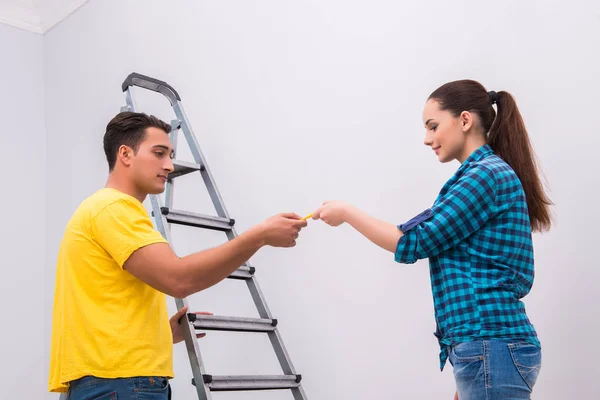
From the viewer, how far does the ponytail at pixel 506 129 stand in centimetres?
204

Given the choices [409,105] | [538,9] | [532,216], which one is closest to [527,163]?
[532,216]

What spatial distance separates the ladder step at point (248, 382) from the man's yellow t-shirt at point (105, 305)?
470 mm

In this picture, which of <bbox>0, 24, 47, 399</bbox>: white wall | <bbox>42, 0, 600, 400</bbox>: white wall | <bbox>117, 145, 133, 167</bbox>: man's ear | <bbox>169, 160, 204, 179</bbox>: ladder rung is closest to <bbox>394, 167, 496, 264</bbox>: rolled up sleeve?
<bbox>42, 0, 600, 400</bbox>: white wall

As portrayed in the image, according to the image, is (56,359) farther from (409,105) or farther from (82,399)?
(409,105)

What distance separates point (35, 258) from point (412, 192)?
127 inches

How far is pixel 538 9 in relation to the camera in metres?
2.54

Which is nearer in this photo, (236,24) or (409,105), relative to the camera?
(409,105)

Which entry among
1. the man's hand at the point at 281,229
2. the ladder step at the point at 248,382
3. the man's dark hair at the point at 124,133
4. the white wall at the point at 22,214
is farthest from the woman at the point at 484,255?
the white wall at the point at 22,214

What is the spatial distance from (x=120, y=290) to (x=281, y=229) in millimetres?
480

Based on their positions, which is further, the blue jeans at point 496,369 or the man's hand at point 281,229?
the man's hand at point 281,229

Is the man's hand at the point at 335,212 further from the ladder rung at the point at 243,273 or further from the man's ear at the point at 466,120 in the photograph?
the ladder rung at the point at 243,273

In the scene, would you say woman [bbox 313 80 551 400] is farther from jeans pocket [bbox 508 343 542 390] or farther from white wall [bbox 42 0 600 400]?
white wall [bbox 42 0 600 400]

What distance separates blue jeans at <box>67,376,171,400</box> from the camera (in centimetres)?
187

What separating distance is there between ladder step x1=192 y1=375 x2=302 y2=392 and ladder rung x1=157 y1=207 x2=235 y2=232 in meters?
0.64
